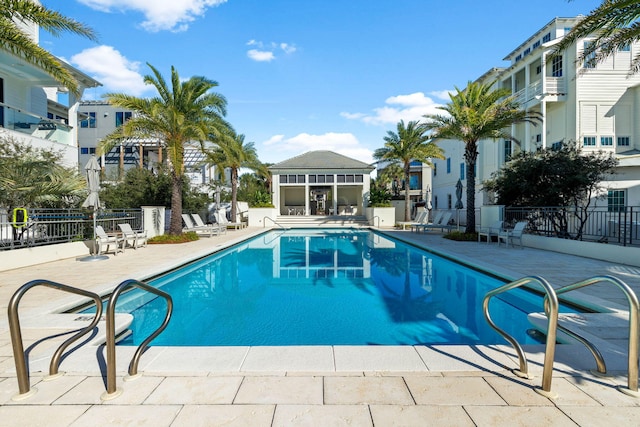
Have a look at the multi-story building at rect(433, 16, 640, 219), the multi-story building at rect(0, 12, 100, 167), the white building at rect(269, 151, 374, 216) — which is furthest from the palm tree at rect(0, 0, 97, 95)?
the white building at rect(269, 151, 374, 216)

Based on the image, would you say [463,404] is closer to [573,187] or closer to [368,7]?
[573,187]

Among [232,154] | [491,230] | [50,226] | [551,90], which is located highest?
[551,90]

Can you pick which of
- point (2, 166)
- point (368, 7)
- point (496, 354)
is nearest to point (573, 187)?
point (368, 7)

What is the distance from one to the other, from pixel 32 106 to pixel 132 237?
37.9ft

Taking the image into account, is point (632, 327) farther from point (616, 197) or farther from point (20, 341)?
point (616, 197)

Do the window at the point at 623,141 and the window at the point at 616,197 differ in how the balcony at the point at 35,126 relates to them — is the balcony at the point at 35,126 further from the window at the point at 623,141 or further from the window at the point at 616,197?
the window at the point at 623,141

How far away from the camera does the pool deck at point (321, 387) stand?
2561 millimetres

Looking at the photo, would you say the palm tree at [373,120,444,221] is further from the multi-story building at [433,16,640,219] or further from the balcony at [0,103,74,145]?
the balcony at [0,103,74,145]

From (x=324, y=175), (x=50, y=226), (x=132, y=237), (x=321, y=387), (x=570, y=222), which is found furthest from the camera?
(x=324, y=175)

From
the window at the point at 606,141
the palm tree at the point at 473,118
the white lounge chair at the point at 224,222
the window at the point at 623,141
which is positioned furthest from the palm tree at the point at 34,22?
the window at the point at 623,141

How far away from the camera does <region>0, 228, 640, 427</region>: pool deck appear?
8.40 ft

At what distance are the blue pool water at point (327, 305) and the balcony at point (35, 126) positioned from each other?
31.5ft

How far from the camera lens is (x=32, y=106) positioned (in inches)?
692

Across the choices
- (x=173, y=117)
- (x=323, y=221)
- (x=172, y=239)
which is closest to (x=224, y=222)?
(x=172, y=239)
